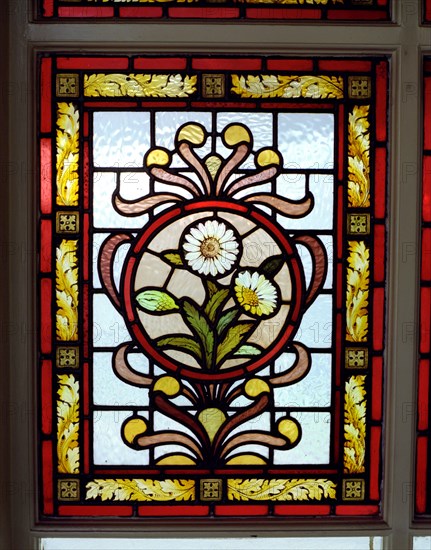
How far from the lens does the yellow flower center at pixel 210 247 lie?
1.81 metres

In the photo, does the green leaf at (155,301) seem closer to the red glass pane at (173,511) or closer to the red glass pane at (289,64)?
the red glass pane at (173,511)

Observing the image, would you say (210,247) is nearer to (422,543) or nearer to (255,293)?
(255,293)

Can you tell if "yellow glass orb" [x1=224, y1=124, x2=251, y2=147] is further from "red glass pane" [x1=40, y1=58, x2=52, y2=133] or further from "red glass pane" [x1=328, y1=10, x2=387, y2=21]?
"red glass pane" [x1=40, y1=58, x2=52, y2=133]

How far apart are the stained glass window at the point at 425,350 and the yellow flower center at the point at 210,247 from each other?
557mm

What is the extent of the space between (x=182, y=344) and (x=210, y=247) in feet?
0.90

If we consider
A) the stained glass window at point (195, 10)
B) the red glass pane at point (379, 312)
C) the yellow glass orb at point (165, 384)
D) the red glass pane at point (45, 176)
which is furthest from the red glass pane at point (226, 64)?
the yellow glass orb at point (165, 384)

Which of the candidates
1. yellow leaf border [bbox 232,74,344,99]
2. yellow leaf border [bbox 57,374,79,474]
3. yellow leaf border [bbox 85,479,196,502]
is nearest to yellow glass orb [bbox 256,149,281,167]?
yellow leaf border [bbox 232,74,344,99]

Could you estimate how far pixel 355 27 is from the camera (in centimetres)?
176

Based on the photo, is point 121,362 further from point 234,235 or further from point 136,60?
point 136,60

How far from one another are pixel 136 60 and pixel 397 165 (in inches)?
29.5

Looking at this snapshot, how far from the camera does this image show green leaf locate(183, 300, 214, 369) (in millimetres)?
1817

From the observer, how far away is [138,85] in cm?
179

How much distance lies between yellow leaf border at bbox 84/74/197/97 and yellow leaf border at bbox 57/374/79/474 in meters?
0.77

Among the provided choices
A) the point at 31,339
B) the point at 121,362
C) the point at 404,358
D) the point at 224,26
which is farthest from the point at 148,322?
the point at 224,26
